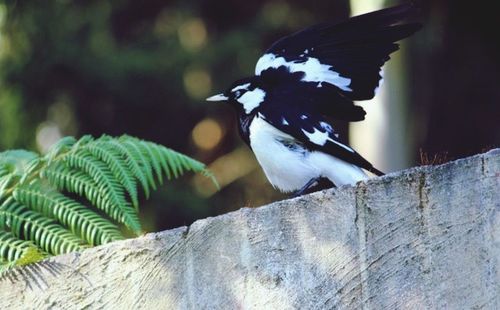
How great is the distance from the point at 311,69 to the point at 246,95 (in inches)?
12.1

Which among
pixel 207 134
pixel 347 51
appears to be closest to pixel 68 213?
pixel 347 51

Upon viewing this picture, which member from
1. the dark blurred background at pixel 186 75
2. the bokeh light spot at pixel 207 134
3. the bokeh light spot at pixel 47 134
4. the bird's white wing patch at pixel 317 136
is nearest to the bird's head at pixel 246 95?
the bird's white wing patch at pixel 317 136

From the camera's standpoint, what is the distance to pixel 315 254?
336cm

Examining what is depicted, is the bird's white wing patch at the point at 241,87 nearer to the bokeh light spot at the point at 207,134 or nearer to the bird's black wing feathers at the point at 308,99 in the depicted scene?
the bird's black wing feathers at the point at 308,99

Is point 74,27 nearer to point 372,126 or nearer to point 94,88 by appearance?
point 94,88

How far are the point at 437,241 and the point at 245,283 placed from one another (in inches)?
22.8

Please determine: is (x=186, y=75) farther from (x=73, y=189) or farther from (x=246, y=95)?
(x=73, y=189)

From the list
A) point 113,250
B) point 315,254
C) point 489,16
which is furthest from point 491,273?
point 489,16

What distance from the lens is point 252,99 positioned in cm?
457

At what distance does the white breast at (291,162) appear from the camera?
430 centimetres

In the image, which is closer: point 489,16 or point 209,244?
point 209,244

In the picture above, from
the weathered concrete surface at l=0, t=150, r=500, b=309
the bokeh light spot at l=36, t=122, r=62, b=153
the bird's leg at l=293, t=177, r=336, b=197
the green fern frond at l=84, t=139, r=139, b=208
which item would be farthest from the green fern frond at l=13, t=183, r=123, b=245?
the bokeh light spot at l=36, t=122, r=62, b=153

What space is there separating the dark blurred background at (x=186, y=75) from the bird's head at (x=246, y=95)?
13.5 ft

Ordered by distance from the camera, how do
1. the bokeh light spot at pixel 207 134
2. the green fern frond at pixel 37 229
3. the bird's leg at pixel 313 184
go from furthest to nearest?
1. the bokeh light spot at pixel 207 134
2. the bird's leg at pixel 313 184
3. the green fern frond at pixel 37 229
